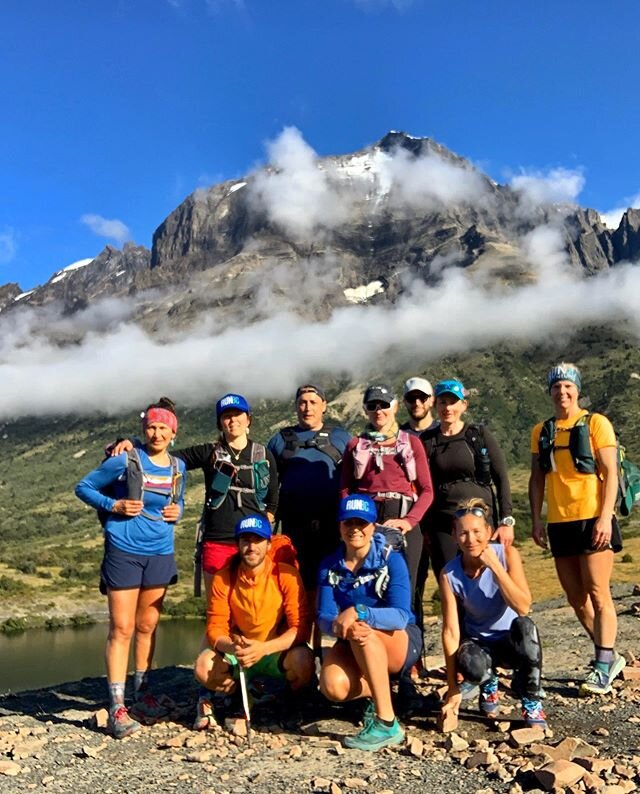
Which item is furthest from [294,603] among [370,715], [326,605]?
[370,715]

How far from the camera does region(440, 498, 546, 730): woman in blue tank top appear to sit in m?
5.75

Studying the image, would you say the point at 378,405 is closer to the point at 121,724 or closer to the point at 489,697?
the point at 489,697

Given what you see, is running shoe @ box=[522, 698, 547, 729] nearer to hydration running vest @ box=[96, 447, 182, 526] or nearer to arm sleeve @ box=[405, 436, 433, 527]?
arm sleeve @ box=[405, 436, 433, 527]

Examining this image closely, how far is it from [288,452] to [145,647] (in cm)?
256

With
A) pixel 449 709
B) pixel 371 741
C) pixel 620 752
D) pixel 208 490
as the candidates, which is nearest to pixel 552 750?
pixel 620 752

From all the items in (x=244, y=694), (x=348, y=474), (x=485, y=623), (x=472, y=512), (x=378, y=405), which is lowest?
(x=244, y=694)

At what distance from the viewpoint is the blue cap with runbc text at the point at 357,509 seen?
5930mm

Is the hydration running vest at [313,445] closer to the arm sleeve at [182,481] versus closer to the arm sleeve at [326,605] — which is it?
the arm sleeve at [182,481]

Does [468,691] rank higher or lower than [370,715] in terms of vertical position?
lower

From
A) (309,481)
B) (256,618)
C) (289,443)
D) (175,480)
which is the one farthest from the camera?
(289,443)

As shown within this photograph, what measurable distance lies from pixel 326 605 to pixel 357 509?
2.99 ft

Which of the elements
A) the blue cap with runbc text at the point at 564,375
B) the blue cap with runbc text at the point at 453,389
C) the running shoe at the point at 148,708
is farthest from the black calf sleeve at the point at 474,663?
the running shoe at the point at 148,708

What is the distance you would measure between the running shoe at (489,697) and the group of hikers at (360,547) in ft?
0.04

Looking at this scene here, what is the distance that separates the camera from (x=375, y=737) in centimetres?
565
